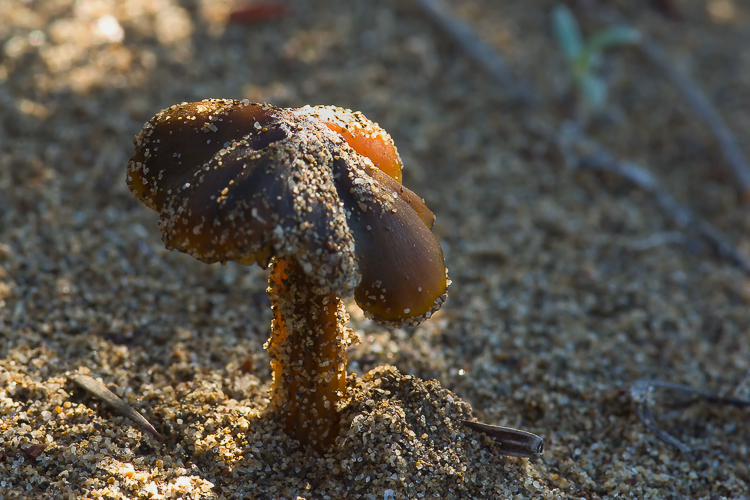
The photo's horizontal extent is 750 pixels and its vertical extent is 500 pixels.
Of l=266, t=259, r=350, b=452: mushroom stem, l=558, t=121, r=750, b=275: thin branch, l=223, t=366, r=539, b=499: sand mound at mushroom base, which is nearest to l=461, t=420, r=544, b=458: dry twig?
l=223, t=366, r=539, b=499: sand mound at mushroom base

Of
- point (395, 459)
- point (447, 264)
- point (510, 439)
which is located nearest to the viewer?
point (395, 459)

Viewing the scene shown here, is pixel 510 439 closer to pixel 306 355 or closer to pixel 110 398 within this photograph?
pixel 306 355

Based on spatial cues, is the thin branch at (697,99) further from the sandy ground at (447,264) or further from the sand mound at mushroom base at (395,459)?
the sand mound at mushroom base at (395,459)

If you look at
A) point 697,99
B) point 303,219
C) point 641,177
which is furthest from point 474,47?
point 303,219

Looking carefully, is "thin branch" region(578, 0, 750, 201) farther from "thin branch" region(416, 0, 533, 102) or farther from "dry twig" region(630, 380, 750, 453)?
"dry twig" region(630, 380, 750, 453)

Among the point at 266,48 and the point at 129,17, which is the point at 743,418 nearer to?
the point at 266,48

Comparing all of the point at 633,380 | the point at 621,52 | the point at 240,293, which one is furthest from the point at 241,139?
the point at 621,52
